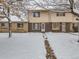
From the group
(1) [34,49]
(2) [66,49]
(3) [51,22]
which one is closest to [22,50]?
(1) [34,49]

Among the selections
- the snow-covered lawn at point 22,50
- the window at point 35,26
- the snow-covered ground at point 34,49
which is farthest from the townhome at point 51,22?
the snow-covered lawn at point 22,50

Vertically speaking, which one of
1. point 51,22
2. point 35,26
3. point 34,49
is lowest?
point 35,26

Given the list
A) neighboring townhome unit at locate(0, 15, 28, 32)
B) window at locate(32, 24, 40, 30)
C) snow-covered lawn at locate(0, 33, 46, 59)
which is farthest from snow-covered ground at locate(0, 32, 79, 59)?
window at locate(32, 24, 40, 30)

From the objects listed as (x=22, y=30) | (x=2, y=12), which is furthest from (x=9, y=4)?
(x=22, y=30)

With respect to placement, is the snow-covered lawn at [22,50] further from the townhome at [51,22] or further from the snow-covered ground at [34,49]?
the townhome at [51,22]

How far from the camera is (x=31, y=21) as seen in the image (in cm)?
5172

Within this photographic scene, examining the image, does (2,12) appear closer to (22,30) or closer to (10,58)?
(22,30)

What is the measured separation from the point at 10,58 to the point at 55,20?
36.1 m

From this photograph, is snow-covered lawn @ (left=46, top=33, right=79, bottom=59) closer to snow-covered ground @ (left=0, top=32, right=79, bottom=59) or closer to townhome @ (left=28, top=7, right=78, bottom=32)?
snow-covered ground @ (left=0, top=32, right=79, bottom=59)

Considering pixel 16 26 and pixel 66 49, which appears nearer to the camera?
pixel 66 49

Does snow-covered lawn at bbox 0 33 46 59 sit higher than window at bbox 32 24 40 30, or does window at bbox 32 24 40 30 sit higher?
snow-covered lawn at bbox 0 33 46 59

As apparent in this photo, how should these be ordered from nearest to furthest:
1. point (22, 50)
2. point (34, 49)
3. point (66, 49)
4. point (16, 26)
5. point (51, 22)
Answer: point (22, 50), point (66, 49), point (34, 49), point (16, 26), point (51, 22)

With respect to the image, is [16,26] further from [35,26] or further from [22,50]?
[22,50]

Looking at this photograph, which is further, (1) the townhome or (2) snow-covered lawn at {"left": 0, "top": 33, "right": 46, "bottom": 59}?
(1) the townhome
